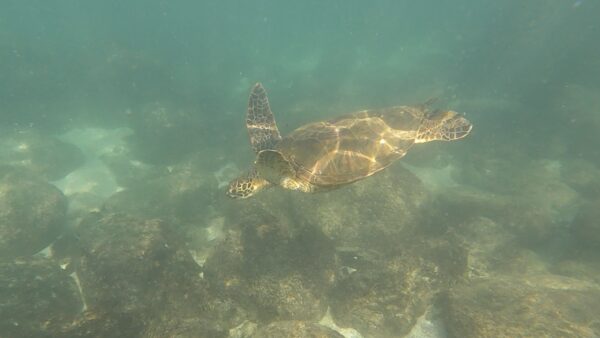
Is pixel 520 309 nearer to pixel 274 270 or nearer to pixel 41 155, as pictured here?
pixel 274 270

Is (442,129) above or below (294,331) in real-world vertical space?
above

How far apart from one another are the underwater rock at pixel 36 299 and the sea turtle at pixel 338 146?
4111mm

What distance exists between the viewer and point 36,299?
6953mm

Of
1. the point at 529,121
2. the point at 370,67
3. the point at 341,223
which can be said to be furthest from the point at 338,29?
the point at 341,223

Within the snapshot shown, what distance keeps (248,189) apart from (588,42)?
3507cm

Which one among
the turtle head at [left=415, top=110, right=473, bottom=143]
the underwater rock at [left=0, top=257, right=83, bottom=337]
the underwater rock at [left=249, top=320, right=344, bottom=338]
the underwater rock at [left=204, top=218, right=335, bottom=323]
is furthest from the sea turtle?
the underwater rock at [left=0, top=257, right=83, bottom=337]

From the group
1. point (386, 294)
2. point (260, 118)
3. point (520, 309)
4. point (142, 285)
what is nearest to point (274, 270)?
point (386, 294)

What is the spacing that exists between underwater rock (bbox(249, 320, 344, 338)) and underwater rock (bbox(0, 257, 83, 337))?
130 inches

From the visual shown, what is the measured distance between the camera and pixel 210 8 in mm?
78438

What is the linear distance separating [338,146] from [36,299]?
23.5 ft

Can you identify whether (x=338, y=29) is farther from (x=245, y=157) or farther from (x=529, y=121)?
(x=245, y=157)

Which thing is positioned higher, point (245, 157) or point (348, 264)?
point (245, 157)

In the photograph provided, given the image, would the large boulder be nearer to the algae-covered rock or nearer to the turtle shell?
the algae-covered rock

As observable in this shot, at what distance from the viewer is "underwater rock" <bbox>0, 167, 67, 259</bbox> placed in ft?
33.5
